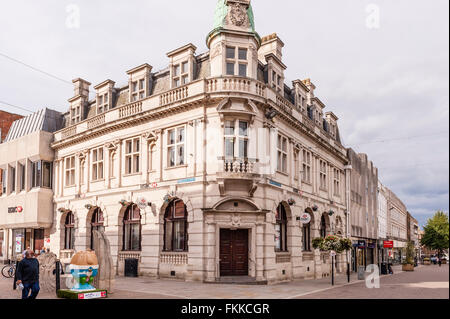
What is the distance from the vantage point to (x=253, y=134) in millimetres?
24547

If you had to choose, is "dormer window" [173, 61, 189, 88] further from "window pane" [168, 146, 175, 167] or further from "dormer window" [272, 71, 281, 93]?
"dormer window" [272, 71, 281, 93]

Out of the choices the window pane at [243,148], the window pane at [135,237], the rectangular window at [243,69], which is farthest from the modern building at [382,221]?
the rectangular window at [243,69]

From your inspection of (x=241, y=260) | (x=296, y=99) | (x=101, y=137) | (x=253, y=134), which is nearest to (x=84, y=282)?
(x=241, y=260)

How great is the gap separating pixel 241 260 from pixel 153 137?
9144 mm

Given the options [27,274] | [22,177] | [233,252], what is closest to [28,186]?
[22,177]

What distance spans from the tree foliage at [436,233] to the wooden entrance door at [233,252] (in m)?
71.5

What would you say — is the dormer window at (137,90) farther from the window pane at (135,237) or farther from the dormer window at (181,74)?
the window pane at (135,237)

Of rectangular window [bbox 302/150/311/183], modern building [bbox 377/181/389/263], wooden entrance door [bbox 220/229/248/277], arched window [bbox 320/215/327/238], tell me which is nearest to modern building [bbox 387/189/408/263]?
modern building [bbox 377/181/389/263]

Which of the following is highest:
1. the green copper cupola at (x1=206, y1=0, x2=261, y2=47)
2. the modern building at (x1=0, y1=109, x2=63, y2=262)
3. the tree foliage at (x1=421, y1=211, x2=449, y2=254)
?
the green copper cupola at (x1=206, y1=0, x2=261, y2=47)

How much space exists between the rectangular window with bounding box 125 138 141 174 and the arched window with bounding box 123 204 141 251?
2.31 m

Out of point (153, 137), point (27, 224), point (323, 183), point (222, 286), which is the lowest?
point (222, 286)

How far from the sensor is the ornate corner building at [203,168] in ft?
78.3

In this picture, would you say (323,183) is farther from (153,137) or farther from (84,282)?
(84,282)

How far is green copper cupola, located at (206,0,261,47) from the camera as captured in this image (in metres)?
24.7
